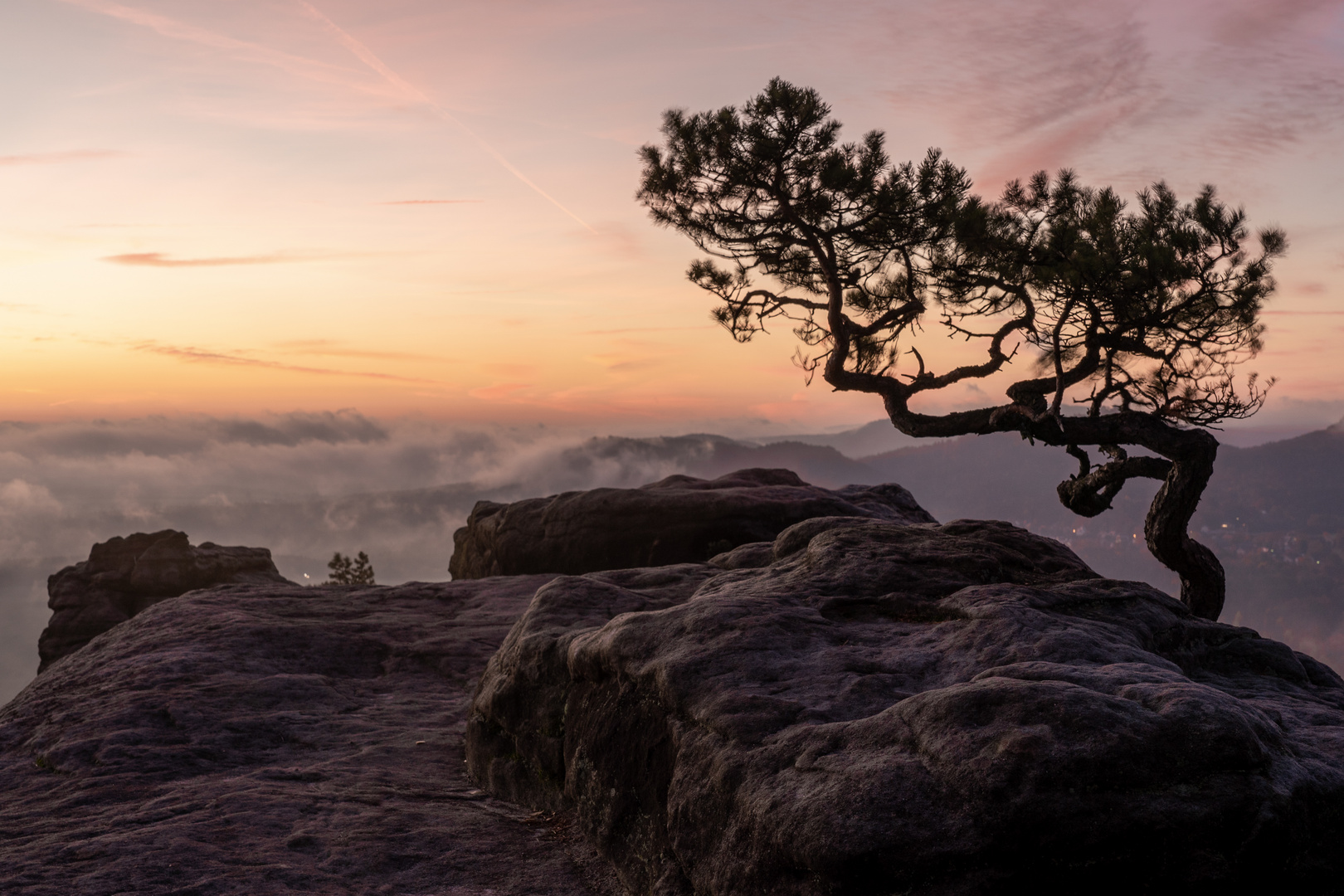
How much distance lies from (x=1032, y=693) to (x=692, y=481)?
21.8 m

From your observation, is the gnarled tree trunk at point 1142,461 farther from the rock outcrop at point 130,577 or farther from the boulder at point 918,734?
the rock outcrop at point 130,577

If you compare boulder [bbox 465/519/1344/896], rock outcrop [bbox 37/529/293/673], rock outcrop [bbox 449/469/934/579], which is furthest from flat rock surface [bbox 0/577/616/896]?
rock outcrop [bbox 37/529/293/673]

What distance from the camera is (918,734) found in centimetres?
573

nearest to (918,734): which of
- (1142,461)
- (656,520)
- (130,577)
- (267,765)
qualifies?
(267,765)

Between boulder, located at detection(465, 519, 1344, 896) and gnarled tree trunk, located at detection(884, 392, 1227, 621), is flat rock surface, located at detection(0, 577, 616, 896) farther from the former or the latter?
gnarled tree trunk, located at detection(884, 392, 1227, 621)

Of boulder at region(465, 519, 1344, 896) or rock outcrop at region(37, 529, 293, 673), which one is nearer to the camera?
boulder at region(465, 519, 1344, 896)

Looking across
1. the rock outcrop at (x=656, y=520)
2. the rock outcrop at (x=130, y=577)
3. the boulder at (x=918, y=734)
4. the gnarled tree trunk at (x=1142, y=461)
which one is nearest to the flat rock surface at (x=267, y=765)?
the boulder at (x=918, y=734)

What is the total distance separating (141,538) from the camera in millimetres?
35875

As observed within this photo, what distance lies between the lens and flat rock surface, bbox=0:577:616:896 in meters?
7.11

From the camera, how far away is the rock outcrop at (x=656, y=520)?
933 inches

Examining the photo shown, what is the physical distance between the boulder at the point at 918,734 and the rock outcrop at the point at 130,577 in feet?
95.6

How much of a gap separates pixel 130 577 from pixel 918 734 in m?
37.4

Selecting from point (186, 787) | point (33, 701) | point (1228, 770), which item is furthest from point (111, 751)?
point (1228, 770)

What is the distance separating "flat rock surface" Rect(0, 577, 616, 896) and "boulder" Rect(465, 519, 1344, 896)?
865 millimetres
